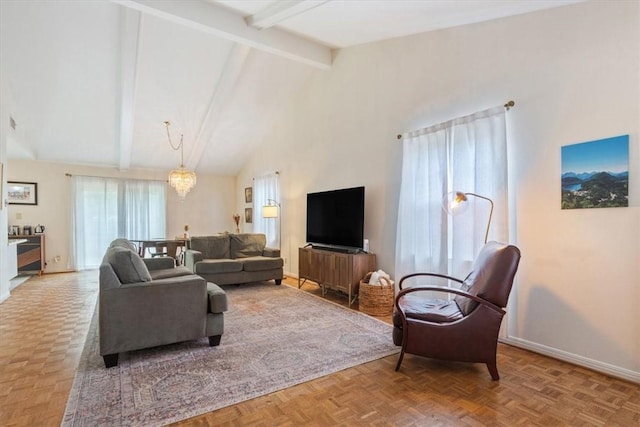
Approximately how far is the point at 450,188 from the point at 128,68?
465 cm

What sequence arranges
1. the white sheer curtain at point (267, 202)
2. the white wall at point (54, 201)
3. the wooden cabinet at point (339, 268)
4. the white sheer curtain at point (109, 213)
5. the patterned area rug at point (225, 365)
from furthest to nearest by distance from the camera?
the white sheer curtain at point (109, 213), the white sheer curtain at point (267, 202), the white wall at point (54, 201), the wooden cabinet at point (339, 268), the patterned area rug at point (225, 365)

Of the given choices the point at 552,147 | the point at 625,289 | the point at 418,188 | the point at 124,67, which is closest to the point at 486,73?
the point at 552,147

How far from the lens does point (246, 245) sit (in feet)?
19.8

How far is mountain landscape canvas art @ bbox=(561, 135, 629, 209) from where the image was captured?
2.40 meters

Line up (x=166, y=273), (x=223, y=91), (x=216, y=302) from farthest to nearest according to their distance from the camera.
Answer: (x=223, y=91) < (x=166, y=273) < (x=216, y=302)

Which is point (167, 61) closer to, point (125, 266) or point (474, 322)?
point (125, 266)

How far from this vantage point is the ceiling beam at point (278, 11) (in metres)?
3.27

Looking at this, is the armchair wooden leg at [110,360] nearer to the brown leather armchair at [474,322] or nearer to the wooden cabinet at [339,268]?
the brown leather armchair at [474,322]

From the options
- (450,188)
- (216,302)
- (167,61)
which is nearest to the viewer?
(216,302)

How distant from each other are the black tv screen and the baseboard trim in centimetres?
210

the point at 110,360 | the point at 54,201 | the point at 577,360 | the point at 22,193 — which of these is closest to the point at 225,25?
the point at 110,360

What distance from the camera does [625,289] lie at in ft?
7.88

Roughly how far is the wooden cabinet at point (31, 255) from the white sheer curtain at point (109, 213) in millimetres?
530

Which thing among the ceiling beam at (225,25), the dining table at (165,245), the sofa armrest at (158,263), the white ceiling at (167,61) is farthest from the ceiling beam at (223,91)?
the sofa armrest at (158,263)
